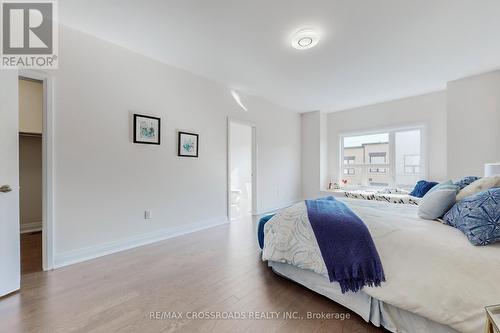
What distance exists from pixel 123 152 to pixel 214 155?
1.50 metres

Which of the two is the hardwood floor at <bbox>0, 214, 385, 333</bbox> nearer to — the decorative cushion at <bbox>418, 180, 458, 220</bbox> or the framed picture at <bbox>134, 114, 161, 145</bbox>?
the decorative cushion at <bbox>418, 180, 458, 220</bbox>

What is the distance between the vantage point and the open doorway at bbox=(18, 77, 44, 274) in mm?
3189

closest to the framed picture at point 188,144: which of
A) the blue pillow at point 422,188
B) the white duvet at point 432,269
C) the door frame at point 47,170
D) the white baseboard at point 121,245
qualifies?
the white baseboard at point 121,245

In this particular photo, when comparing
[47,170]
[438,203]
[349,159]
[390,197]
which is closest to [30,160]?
[47,170]

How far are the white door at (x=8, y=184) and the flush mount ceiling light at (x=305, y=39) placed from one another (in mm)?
2802

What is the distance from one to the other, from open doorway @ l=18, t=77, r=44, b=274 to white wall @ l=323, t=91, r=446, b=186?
Result: 6172mm

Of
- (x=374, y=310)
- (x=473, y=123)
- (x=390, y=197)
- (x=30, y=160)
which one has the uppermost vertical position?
(x=473, y=123)

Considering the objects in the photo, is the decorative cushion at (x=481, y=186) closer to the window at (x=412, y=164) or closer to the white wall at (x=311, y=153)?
the window at (x=412, y=164)

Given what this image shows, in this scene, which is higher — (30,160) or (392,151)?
(392,151)

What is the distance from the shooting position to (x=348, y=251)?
4.79ft

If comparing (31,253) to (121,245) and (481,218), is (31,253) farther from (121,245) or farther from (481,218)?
(481,218)

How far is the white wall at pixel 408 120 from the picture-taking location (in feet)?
14.0

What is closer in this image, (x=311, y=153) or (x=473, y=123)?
(x=473, y=123)

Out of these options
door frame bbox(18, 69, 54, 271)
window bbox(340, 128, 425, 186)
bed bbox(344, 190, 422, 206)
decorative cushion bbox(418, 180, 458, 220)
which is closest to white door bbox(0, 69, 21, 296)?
door frame bbox(18, 69, 54, 271)
